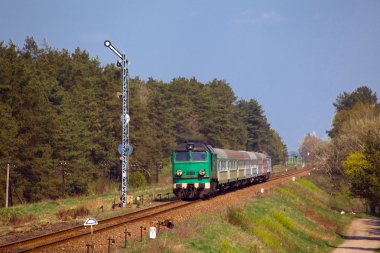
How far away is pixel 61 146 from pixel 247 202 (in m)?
26.9

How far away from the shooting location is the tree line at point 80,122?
4647 cm

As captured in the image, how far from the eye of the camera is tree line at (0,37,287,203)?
4647 centimetres

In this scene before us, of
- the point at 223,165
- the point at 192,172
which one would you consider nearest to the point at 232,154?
the point at 223,165

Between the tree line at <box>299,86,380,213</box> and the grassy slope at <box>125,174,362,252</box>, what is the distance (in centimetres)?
502

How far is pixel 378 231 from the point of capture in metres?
50.1

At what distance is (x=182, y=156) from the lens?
33344 millimetres

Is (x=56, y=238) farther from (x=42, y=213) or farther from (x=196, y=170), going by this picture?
(x=196, y=170)

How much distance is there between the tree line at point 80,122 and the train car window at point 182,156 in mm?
16211

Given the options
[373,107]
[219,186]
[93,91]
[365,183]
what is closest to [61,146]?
[93,91]

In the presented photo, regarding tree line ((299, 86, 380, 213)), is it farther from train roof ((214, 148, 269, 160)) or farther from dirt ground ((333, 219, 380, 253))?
train roof ((214, 148, 269, 160))

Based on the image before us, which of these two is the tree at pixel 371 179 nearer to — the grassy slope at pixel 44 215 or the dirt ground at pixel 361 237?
the dirt ground at pixel 361 237

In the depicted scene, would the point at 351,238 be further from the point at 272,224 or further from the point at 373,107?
the point at 373,107

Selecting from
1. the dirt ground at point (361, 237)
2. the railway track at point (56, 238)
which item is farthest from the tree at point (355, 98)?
the railway track at point (56, 238)

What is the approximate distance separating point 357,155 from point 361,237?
87.7 feet
